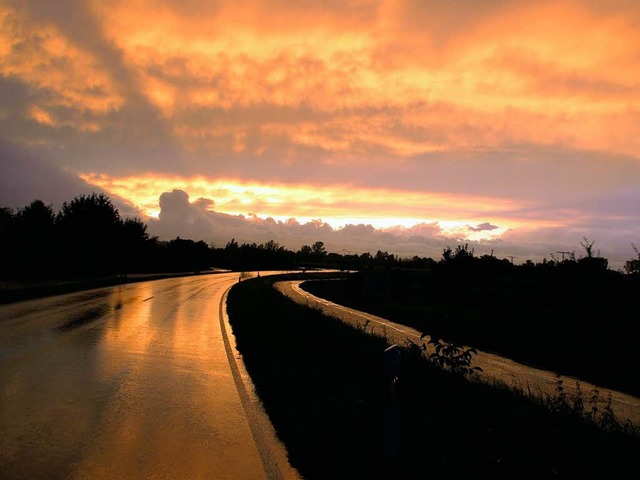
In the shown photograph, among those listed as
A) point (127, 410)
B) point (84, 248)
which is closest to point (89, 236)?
point (84, 248)

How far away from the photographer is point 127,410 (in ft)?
23.9

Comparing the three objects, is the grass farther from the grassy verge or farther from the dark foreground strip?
the dark foreground strip

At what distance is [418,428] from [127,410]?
4113mm

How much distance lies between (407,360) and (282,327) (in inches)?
318

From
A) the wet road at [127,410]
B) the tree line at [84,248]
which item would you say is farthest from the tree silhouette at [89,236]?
the wet road at [127,410]

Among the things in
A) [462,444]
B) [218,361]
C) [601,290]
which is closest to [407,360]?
[218,361]

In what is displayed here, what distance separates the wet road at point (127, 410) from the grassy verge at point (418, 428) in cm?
49

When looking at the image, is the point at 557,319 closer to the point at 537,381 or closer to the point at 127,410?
the point at 537,381

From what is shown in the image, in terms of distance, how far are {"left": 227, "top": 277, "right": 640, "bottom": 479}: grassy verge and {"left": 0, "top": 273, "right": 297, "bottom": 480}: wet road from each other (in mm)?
488

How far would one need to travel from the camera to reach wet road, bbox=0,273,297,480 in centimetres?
530

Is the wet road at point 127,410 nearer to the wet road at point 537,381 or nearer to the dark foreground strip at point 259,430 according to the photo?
the dark foreground strip at point 259,430

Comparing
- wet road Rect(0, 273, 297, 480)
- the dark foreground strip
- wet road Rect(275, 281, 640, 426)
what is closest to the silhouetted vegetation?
wet road Rect(275, 281, 640, 426)

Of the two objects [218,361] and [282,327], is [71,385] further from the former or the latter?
[282,327]

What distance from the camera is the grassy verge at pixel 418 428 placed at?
220 inches
